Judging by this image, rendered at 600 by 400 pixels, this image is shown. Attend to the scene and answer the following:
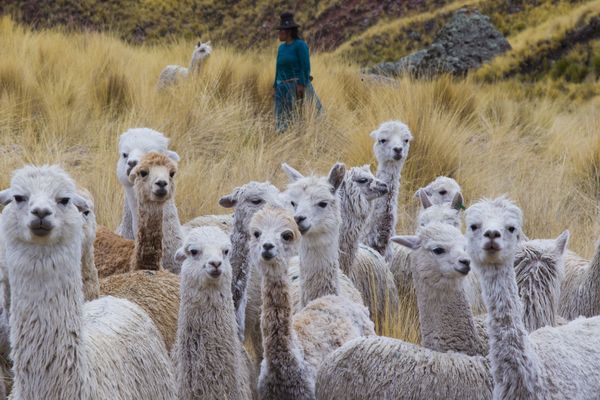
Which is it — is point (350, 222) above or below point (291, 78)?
above

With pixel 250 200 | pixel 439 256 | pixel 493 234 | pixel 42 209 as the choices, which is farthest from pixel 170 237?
pixel 42 209

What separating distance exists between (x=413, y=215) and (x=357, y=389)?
420 cm

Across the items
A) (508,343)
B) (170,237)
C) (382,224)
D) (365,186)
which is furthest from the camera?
(382,224)

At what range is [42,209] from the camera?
3.44 m

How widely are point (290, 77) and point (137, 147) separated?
14.4 feet

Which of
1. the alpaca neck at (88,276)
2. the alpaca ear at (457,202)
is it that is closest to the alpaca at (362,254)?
the alpaca ear at (457,202)

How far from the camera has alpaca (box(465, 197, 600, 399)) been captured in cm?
413

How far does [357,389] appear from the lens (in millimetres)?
4430

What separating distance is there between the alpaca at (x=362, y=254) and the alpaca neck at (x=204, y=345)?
5.72ft

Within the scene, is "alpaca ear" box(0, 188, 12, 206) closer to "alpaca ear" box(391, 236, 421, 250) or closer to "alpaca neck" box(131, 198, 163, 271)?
"alpaca neck" box(131, 198, 163, 271)

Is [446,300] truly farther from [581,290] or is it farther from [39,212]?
[39,212]

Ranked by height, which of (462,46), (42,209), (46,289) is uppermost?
(42,209)

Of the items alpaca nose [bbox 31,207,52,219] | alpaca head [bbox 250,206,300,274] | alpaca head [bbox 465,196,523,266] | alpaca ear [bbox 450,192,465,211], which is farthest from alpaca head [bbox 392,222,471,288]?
alpaca nose [bbox 31,207,52,219]

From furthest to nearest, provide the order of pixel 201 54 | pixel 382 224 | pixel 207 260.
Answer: pixel 201 54 < pixel 382 224 < pixel 207 260
